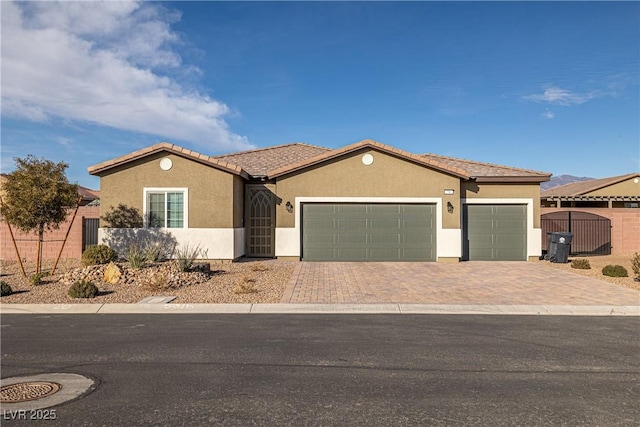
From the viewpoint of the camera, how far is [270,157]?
2342 centimetres

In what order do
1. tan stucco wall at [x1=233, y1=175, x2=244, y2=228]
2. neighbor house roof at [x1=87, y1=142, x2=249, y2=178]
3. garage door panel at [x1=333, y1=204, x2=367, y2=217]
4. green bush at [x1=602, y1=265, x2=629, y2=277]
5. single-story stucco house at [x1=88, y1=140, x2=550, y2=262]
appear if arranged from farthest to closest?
garage door panel at [x1=333, y1=204, x2=367, y2=217]
tan stucco wall at [x1=233, y1=175, x2=244, y2=228]
single-story stucco house at [x1=88, y1=140, x2=550, y2=262]
neighbor house roof at [x1=87, y1=142, x2=249, y2=178]
green bush at [x1=602, y1=265, x2=629, y2=277]

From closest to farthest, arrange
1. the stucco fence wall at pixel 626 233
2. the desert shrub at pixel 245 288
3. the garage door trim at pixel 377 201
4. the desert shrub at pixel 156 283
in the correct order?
the desert shrub at pixel 245 288
the desert shrub at pixel 156 283
the garage door trim at pixel 377 201
the stucco fence wall at pixel 626 233

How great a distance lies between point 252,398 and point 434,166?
14857mm

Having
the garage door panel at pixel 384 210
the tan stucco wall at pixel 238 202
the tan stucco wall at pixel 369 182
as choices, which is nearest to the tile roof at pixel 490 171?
the tan stucco wall at pixel 369 182

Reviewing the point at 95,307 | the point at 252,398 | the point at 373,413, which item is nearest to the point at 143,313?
the point at 95,307

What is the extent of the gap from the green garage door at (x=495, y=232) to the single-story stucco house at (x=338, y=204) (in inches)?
1.7

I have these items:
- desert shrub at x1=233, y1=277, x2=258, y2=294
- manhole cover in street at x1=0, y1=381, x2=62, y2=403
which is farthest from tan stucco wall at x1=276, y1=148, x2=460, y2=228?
manhole cover in street at x1=0, y1=381, x2=62, y2=403

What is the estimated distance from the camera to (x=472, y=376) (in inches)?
215

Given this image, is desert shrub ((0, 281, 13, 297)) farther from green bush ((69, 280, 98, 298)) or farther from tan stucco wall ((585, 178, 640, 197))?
tan stucco wall ((585, 178, 640, 197))

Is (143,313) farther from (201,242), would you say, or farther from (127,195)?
(127,195)

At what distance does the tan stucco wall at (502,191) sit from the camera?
61.8ft

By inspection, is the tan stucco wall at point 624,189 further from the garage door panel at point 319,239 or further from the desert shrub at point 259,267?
the desert shrub at point 259,267

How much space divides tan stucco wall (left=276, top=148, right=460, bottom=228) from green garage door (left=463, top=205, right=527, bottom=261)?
4.04 ft

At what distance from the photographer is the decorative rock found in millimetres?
12066
